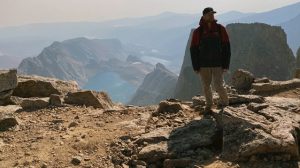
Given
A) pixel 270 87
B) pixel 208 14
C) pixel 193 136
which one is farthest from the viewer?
pixel 270 87

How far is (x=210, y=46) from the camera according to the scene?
1302cm

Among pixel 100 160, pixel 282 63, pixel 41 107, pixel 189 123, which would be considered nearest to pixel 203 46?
pixel 189 123

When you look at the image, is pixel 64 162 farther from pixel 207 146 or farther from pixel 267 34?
pixel 267 34

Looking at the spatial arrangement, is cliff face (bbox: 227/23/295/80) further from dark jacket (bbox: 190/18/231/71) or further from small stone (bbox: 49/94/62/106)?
dark jacket (bbox: 190/18/231/71)

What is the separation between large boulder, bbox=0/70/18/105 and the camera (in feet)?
60.3

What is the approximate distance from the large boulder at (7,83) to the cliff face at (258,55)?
4780 inches

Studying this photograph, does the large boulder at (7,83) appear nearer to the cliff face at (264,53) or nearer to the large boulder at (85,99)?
the large boulder at (85,99)

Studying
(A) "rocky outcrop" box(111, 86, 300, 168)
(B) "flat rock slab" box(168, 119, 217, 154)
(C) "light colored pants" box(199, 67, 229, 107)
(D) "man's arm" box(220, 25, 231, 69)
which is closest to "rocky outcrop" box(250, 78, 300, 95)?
(A) "rocky outcrop" box(111, 86, 300, 168)

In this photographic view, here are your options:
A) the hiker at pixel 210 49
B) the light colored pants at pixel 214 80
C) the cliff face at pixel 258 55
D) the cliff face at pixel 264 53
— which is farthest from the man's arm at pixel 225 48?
the cliff face at pixel 258 55

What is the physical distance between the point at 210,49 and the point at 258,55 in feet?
436

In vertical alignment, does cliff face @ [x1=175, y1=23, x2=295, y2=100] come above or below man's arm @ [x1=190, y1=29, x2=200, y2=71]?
below

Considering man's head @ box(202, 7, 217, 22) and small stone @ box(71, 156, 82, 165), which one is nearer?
small stone @ box(71, 156, 82, 165)

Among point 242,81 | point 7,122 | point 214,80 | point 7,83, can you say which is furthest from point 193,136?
point 242,81

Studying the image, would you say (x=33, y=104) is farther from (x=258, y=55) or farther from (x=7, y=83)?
(x=258, y=55)
